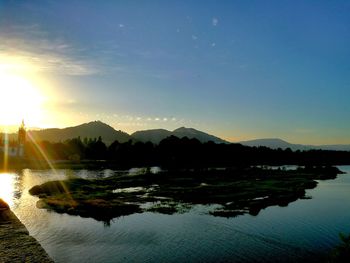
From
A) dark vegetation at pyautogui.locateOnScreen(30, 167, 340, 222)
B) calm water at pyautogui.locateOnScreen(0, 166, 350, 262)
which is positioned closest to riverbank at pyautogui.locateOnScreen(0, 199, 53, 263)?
calm water at pyautogui.locateOnScreen(0, 166, 350, 262)

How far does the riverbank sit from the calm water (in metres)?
1.87

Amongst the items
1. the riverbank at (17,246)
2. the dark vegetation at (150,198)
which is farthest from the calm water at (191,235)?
the dark vegetation at (150,198)

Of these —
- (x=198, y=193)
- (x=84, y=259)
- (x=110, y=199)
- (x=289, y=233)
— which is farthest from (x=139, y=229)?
(x=198, y=193)

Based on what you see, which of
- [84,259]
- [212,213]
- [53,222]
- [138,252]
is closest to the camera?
[84,259]

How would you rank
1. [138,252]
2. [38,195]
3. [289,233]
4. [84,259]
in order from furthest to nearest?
[38,195]
[289,233]
[138,252]
[84,259]

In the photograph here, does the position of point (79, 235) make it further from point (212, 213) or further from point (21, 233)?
point (212, 213)

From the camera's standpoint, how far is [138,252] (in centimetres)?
4228

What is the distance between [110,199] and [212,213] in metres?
25.7

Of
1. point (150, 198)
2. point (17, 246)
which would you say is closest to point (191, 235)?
point (17, 246)

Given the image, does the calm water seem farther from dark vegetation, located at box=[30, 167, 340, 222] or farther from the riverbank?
dark vegetation, located at box=[30, 167, 340, 222]

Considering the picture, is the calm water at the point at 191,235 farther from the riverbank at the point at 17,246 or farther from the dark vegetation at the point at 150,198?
the dark vegetation at the point at 150,198

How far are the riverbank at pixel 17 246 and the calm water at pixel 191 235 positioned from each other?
1867mm

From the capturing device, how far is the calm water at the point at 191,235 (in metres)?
41.2

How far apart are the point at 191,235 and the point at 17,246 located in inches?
874
